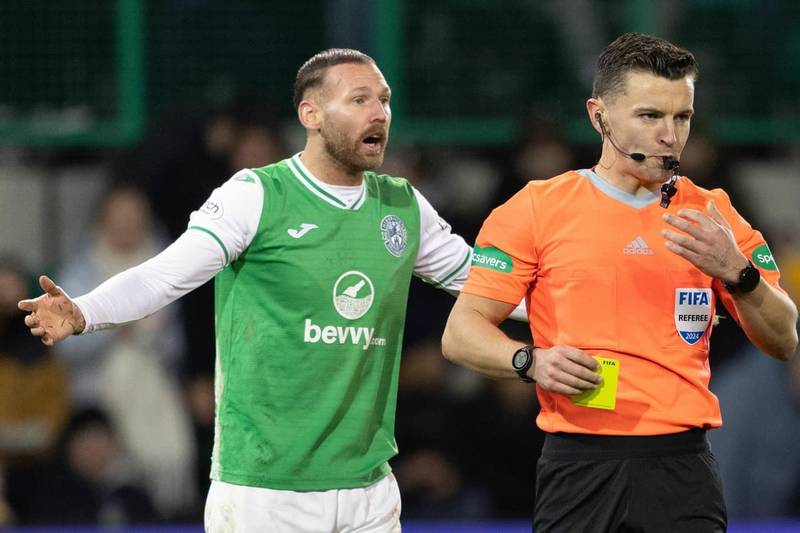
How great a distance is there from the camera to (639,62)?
3801 mm

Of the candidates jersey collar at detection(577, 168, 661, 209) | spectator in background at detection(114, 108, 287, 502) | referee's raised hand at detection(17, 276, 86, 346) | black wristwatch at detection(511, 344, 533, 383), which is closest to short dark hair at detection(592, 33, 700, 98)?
jersey collar at detection(577, 168, 661, 209)

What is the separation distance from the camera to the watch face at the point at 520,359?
3.70 m

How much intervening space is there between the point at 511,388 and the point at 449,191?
1.19 meters

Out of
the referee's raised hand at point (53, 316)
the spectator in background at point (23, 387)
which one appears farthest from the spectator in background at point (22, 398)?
the referee's raised hand at point (53, 316)

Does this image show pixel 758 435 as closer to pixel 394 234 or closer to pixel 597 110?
pixel 394 234

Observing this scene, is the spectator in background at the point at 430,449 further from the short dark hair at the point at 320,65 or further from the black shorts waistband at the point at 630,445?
the black shorts waistband at the point at 630,445

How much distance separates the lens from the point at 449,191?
8.03 meters

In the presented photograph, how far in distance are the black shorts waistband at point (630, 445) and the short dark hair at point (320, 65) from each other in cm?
141

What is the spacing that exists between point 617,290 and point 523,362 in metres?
0.31

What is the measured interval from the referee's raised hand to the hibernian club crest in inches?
38.8

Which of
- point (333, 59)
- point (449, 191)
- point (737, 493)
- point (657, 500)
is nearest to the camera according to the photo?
point (657, 500)

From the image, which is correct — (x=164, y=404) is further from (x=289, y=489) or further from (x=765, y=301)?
(x=765, y=301)

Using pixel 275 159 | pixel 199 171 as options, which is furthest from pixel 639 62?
pixel 199 171

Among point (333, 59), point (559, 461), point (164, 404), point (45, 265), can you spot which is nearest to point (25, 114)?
point (45, 265)
